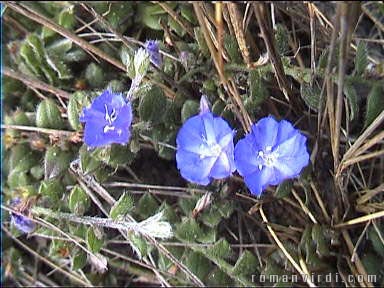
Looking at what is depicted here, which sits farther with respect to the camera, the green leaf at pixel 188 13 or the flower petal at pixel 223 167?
the green leaf at pixel 188 13

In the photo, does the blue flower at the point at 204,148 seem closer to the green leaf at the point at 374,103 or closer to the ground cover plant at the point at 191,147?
the ground cover plant at the point at 191,147

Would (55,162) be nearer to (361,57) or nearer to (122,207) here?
(122,207)

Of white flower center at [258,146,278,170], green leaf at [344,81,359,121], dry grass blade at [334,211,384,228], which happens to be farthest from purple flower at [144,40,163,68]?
dry grass blade at [334,211,384,228]

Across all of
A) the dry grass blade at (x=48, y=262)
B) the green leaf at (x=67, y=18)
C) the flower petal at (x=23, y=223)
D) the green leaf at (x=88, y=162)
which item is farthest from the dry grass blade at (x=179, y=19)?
the dry grass blade at (x=48, y=262)

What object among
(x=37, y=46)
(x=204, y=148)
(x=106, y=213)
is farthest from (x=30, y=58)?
(x=204, y=148)

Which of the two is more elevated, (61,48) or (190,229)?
(61,48)

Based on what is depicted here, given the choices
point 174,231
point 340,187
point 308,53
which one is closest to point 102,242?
point 174,231

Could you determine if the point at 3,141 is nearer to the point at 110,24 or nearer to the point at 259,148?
the point at 110,24

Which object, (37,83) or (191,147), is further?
(37,83)
